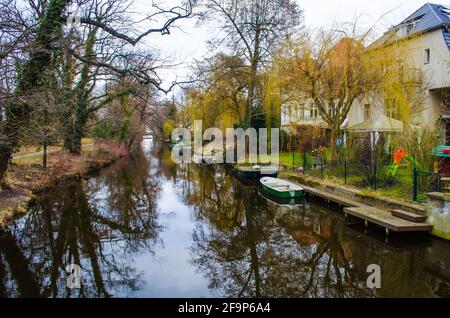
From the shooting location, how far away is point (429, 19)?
16.2 meters

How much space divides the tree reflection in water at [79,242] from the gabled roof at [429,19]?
12870 millimetres

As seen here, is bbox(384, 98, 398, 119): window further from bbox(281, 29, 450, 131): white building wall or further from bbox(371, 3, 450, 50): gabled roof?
bbox(371, 3, 450, 50): gabled roof

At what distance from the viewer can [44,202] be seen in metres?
12.2

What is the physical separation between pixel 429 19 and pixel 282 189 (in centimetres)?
1141

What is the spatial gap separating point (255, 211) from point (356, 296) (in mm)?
5911

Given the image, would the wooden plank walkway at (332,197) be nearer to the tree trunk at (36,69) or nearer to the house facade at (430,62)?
the house facade at (430,62)

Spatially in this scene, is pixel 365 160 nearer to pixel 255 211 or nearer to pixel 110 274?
pixel 255 211

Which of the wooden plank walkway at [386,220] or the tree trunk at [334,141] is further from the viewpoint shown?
the tree trunk at [334,141]

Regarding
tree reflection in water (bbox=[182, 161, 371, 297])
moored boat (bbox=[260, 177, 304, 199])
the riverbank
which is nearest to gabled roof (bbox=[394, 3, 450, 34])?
moored boat (bbox=[260, 177, 304, 199])

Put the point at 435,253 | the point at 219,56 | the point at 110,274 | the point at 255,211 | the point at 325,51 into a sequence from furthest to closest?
the point at 219,56 → the point at 325,51 → the point at 255,211 → the point at 435,253 → the point at 110,274

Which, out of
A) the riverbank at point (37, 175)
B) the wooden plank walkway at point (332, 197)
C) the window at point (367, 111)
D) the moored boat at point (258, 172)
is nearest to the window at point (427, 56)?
the window at point (367, 111)

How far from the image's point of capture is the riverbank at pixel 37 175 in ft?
34.2

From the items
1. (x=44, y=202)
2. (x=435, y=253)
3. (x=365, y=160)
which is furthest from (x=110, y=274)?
(x=365, y=160)

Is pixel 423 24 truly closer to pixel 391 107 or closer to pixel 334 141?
pixel 391 107
